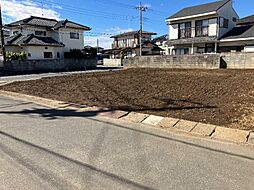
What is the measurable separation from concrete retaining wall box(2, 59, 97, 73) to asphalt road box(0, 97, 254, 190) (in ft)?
65.3

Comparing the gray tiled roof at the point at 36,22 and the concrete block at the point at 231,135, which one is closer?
the concrete block at the point at 231,135

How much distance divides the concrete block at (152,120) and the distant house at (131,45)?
1324 inches

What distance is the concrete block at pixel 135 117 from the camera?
5000 mm

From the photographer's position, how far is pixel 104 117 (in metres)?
5.32

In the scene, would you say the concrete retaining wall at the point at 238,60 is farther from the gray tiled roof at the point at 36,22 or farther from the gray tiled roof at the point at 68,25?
the gray tiled roof at the point at 36,22

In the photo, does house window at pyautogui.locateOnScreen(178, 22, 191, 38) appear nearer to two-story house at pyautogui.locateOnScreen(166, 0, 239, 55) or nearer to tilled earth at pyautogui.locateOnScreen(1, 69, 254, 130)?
two-story house at pyautogui.locateOnScreen(166, 0, 239, 55)

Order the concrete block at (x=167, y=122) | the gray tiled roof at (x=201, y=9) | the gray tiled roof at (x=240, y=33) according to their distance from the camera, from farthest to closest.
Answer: the gray tiled roof at (x=201, y=9)
the gray tiled roof at (x=240, y=33)
the concrete block at (x=167, y=122)

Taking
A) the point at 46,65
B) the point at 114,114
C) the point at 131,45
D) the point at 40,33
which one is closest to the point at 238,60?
the point at 114,114

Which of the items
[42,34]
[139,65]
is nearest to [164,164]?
[139,65]

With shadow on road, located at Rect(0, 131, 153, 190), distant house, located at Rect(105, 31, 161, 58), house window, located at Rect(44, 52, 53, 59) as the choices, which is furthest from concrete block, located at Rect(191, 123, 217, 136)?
distant house, located at Rect(105, 31, 161, 58)

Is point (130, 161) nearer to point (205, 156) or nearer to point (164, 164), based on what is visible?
point (164, 164)

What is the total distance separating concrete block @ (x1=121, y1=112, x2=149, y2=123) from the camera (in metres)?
5.00

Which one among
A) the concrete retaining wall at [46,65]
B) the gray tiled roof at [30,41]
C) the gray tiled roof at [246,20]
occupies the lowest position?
the concrete retaining wall at [46,65]

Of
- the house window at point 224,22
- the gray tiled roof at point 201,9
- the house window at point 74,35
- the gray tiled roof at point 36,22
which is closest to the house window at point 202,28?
the gray tiled roof at point 201,9
